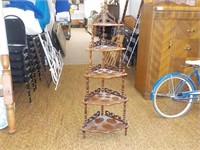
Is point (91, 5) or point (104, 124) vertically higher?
point (91, 5)

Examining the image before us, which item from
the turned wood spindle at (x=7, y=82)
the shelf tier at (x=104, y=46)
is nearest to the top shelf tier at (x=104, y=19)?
the shelf tier at (x=104, y=46)

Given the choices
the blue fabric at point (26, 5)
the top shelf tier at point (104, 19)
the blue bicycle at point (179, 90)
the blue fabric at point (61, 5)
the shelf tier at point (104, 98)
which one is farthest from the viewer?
the blue fabric at point (61, 5)

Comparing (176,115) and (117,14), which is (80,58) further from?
(176,115)

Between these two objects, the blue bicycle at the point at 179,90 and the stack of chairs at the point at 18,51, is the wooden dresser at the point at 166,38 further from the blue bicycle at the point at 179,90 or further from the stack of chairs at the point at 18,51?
the stack of chairs at the point at 18,51

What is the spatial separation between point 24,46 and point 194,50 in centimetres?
244

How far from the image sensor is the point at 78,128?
2529 millimetres

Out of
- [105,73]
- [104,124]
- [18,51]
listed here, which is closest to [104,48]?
[105,73]

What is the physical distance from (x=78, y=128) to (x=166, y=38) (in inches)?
66.8

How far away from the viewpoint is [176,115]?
9.16 ft

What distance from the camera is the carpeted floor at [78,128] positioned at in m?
2.22

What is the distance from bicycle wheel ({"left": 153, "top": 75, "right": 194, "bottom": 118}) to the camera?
271 centimetres

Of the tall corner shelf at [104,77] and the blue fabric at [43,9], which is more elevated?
the blue fabric at [43,9]

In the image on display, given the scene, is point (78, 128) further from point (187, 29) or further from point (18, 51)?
point (187, 29)

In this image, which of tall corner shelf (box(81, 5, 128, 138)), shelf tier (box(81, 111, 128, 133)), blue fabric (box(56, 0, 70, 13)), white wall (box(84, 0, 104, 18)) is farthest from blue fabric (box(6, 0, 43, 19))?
white wall (box(84, 0, 104, 18))
